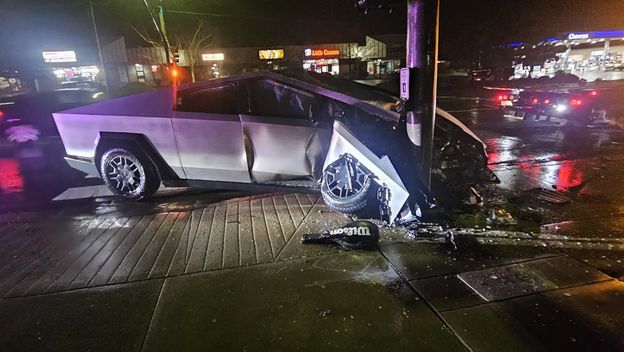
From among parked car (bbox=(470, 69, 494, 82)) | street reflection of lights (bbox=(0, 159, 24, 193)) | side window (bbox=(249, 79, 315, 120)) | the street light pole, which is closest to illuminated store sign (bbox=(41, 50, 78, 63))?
street reflection of lights (bbox=(0, 159, 24, 193))

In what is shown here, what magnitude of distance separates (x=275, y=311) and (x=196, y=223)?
→ 2.23 metres

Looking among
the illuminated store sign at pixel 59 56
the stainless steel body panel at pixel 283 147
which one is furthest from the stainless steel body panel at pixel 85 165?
the illuminated store sign at pixel 59 56

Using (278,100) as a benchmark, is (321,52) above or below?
above

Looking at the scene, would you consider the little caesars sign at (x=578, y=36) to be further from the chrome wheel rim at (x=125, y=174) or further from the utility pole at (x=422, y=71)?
the chrome wheel rim at (x=125, y=174)

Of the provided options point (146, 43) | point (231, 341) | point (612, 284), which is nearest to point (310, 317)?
point (231, 341)

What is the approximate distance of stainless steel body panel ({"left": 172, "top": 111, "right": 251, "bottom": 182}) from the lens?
491cm

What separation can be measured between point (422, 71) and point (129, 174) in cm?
409

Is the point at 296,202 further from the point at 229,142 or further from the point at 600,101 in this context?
the point at 600,101

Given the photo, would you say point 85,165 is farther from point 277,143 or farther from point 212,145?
point 277,143

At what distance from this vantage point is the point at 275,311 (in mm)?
2920

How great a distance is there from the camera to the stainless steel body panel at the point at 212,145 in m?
4.91

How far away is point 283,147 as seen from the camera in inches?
189

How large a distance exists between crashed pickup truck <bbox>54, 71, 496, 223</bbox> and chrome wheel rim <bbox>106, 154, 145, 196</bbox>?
15mm

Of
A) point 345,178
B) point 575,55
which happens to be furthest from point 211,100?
point 575,55
